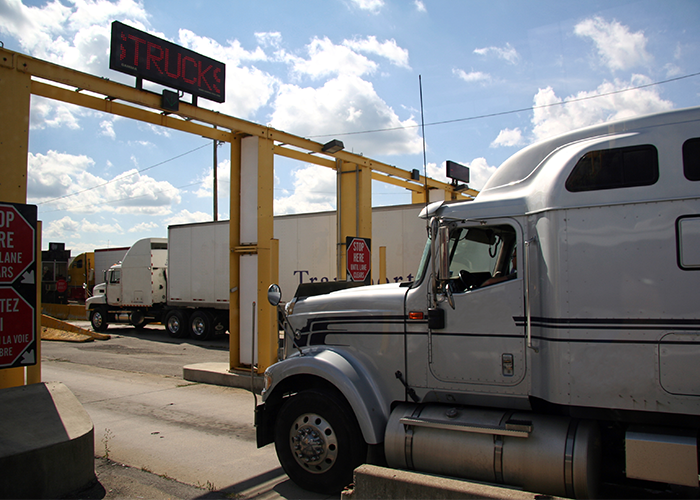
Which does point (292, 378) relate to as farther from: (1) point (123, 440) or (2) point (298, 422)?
(1) point (123, 440)

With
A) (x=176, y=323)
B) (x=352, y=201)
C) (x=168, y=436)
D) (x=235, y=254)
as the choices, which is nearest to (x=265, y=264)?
(x=235, y=254)

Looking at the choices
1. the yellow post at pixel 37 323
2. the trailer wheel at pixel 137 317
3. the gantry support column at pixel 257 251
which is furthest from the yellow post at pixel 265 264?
the trailer wheel at pixel 137 317

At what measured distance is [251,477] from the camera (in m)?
5.02

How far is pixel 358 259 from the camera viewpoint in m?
10.8

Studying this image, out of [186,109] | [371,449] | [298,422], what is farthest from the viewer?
[186,109]

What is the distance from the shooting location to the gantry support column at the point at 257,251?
9.24 metres

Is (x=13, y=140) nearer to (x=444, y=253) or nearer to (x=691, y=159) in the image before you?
(x=444, y=253)

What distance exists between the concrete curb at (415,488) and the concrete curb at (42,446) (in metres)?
2.53

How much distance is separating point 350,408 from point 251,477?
4.80 feet

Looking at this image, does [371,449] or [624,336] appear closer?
[624,336]

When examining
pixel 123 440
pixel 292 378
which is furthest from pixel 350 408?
pixel 123 440

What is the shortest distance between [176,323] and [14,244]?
44.3ft

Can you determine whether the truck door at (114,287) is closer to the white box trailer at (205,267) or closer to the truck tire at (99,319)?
the white box trailer at (205,267)

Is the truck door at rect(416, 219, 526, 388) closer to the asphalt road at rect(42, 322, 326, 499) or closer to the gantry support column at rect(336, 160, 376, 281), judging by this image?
the asphalt road at rect(42, 322, 326, 499)
